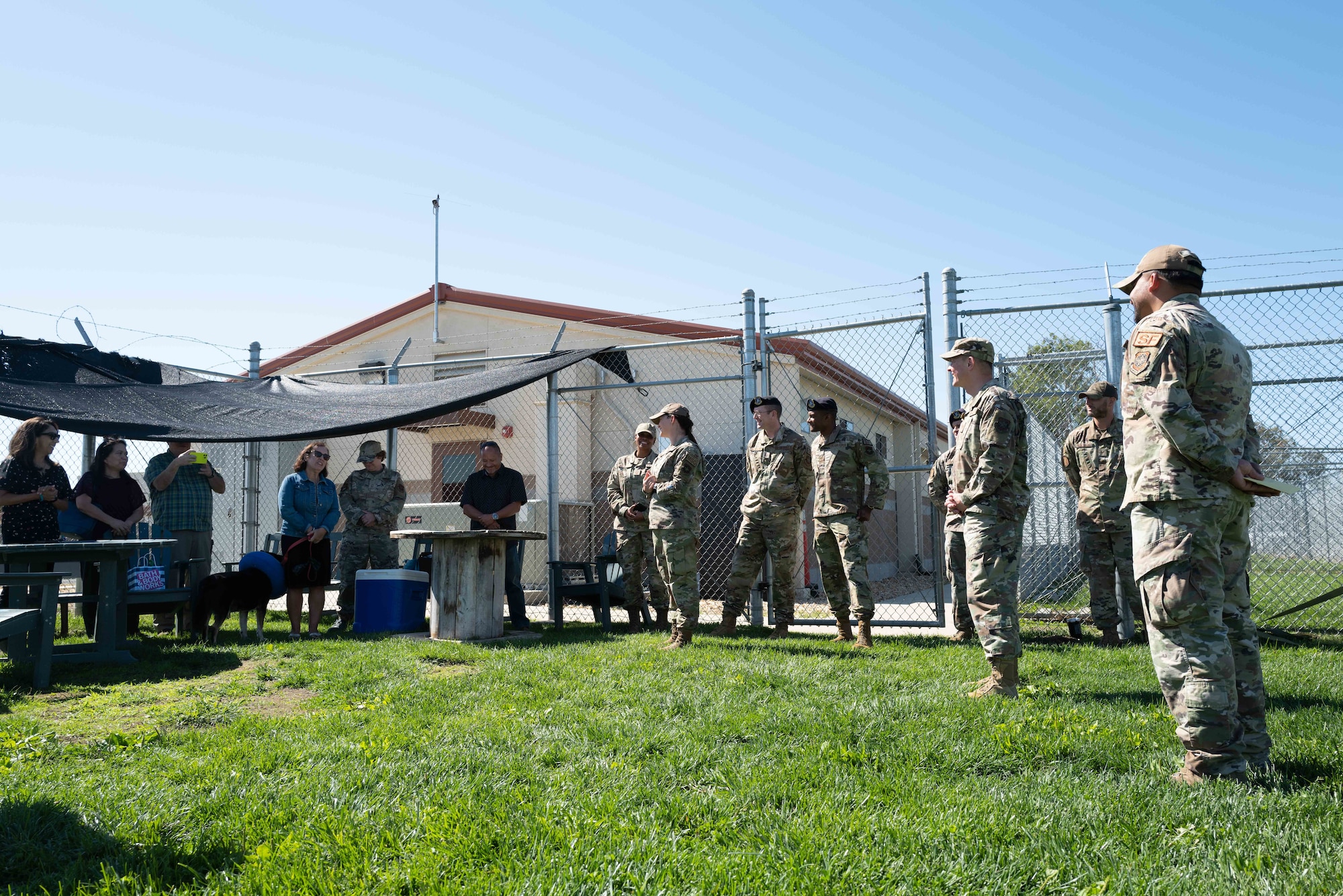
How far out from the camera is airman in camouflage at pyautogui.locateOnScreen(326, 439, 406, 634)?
8688 mm

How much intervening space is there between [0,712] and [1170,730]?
545 centimetres

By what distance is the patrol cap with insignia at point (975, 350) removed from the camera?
494 cm

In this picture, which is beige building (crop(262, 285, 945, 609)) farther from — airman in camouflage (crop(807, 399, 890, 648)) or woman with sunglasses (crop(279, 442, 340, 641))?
airman in camouflage (crop(807, 399, 890, 648))

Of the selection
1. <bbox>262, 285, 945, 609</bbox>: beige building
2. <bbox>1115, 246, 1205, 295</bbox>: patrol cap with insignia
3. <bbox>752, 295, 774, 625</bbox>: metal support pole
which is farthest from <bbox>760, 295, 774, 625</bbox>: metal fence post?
<bbox>1115, 246, 1205, 295</bbox>: patrol cap with insignia

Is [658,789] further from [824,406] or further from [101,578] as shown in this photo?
[101,578]

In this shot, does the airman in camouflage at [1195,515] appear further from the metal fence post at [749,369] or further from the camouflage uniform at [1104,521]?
the metal fence post at [749,369]

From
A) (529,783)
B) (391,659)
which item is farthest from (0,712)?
(529,783)

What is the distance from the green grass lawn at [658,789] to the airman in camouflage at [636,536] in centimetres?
329

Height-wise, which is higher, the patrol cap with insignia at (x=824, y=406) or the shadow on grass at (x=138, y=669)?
the patrol cap with insignia at (x=824, y=406)

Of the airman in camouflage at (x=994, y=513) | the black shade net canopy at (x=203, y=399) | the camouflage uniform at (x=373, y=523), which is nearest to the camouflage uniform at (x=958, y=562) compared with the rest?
the airman in camouflage at (x=994, y=513)

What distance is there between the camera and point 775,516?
23.8 ft

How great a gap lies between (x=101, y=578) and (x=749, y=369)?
17.3 ft

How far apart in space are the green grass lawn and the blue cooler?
8.75 feet

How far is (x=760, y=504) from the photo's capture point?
7.31m
